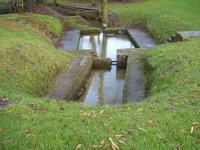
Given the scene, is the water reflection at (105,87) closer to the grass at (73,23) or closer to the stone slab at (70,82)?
the stone slab at (70,82)

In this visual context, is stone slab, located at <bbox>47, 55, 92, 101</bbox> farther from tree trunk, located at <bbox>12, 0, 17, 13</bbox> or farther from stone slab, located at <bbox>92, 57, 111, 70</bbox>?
tree trunk, located at <bbox>12, 0, 17, 13</bbox>

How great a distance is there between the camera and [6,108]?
397 cm

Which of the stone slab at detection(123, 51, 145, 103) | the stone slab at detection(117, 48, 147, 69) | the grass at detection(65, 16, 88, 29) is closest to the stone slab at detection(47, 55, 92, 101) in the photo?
the stone slab at detection(123, 51, 145, 103)

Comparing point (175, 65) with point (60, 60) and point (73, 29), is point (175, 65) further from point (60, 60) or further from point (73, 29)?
point (73, 29)

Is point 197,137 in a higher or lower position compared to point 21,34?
lower

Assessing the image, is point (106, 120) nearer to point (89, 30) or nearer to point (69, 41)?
point (69, 41)

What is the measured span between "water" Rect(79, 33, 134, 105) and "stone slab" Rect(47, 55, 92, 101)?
588 mm

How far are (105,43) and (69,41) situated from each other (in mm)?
2826

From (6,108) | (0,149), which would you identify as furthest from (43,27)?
(0,149)

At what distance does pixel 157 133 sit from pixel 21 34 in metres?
8.91

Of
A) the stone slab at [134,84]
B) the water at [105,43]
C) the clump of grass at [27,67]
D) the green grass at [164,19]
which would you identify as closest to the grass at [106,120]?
the clump of grass at [27,67]

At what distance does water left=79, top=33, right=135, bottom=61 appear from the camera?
14.2 meters

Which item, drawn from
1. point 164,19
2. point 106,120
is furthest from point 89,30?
point 106,120

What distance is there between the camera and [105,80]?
10.1 m
